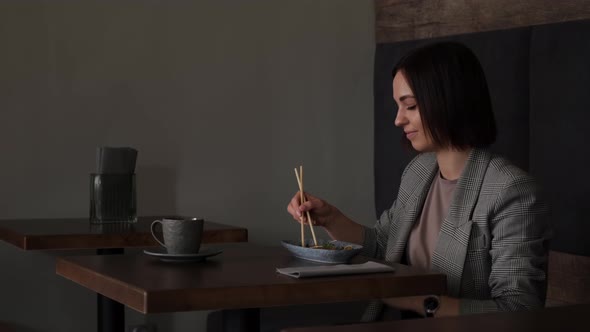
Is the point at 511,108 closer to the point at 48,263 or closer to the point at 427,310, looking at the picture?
the point at 427,310

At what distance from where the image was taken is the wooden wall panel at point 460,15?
9.07ft

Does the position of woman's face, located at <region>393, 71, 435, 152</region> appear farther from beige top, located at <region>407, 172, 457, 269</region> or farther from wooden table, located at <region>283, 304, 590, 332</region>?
wooden table, located at <region>283, 304, 590, 332</region>

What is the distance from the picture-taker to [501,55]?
2.81 meters

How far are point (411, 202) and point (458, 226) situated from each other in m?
0.20

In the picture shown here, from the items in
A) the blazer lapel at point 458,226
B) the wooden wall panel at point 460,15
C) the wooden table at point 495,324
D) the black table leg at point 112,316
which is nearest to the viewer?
the wooden table at point 495,324

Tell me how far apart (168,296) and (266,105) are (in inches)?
78.6

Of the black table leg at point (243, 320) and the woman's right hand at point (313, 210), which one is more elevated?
the woman's right hand at point (313, 210)

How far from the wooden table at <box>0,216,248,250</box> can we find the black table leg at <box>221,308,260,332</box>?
2.42 ft

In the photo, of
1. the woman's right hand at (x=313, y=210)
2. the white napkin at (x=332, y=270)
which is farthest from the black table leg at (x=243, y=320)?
the woman's right hand at (x=313, y=210)

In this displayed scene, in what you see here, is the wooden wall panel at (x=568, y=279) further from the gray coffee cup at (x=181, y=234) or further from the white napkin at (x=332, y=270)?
the gray coffee cup at (x=181, y=234)

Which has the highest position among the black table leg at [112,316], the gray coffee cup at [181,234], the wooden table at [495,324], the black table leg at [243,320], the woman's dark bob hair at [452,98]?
the woman's dark bob hair at [452,98]

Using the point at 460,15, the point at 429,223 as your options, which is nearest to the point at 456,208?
the point at 429,223

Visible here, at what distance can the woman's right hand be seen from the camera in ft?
6.76

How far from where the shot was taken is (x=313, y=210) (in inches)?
85.7
